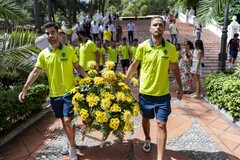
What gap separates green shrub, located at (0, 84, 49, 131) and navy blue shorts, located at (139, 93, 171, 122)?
7.43ft

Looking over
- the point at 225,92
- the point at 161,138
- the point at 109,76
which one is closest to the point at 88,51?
the point at 109,76

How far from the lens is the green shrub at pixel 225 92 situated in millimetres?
5137

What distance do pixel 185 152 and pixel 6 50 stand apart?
361 cm

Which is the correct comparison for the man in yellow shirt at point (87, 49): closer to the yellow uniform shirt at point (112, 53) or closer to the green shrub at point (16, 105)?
the green shrub at point (16, 105)

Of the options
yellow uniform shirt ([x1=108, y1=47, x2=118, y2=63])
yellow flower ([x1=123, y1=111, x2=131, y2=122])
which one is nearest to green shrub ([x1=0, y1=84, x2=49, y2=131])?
yellow flower ([x1=123, y1=111, x2=131, y2=122])

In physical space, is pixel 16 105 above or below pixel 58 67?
below

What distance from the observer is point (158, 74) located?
339cm

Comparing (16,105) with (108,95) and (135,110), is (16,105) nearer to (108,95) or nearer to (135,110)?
(108,95)

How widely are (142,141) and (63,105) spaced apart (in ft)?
4.94

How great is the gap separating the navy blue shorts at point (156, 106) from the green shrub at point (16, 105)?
226 cm

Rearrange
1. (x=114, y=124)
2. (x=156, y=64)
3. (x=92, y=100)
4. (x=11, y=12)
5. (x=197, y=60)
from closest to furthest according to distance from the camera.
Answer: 1. (x=114, y=124)
2. (x=92, y=100)
3. (x=156, y=64)
4. (x=11, y=12)
5. (x=197, y=60)

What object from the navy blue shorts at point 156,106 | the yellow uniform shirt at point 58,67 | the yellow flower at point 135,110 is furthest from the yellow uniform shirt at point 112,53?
the yellow flower at point 135,110

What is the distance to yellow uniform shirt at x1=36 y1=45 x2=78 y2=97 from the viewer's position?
3551mm

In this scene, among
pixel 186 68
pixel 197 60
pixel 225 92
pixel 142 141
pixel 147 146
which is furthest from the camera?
pixel 186 68
